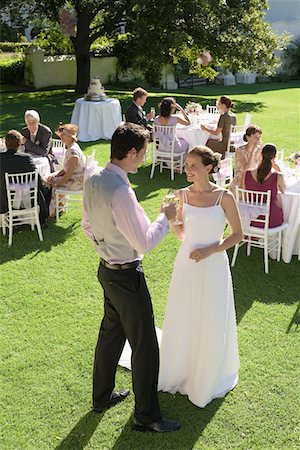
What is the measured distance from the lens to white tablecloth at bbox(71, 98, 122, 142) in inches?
493

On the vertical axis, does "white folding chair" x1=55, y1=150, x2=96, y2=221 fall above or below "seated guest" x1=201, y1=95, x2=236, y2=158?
below

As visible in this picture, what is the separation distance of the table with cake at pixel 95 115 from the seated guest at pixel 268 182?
761 cm

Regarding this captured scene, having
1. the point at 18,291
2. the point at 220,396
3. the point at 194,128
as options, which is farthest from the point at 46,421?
the point at 194,128

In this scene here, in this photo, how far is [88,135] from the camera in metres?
12.6

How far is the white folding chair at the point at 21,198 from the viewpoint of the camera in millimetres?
6148

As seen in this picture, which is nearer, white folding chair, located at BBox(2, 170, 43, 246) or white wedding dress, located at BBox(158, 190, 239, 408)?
white wedding dress, located at BBox(158, 190, 239, 408)

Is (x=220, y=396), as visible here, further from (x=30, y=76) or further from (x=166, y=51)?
(x=30, y=76)

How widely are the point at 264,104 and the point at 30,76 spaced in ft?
37.4

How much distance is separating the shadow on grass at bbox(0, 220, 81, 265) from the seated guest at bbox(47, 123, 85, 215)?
1.97 ft

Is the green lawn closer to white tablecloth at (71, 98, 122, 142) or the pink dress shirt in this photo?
the pink dress shirt

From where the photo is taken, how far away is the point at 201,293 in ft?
10.8

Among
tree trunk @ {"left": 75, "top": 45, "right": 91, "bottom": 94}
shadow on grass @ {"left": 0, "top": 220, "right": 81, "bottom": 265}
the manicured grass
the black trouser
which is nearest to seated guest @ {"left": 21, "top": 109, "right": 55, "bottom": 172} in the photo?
shadow on grass @ {"left": 0, "top": 220, "right": 81, "bottom": 265}

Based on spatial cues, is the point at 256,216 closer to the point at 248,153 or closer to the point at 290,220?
the point at 290,220

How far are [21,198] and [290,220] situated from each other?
3.45 metres
